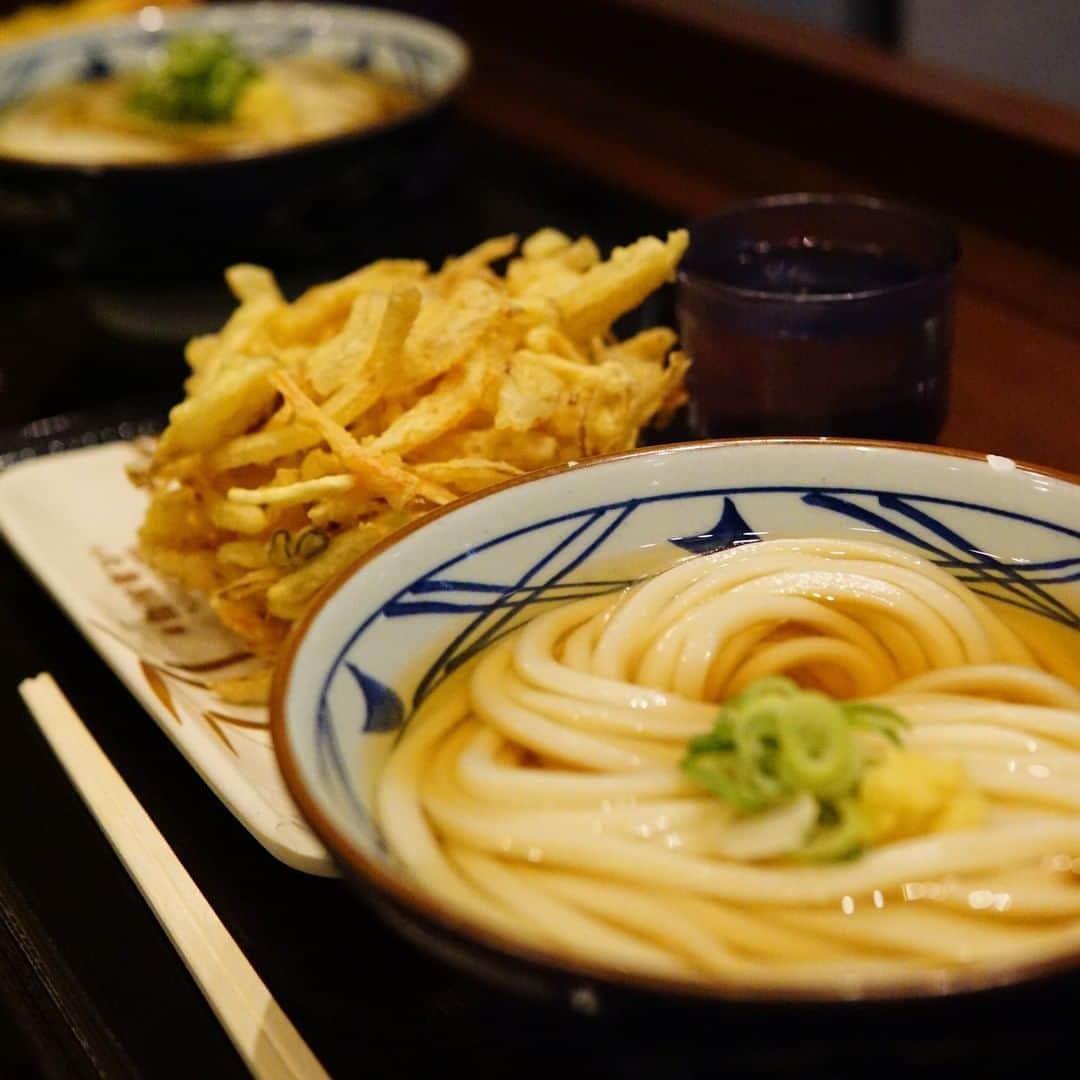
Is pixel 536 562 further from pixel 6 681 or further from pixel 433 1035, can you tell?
pixel 6 681

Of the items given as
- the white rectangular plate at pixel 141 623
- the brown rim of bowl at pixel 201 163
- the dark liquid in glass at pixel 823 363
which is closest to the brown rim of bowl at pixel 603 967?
the white rectangular plate at pixel 141 623

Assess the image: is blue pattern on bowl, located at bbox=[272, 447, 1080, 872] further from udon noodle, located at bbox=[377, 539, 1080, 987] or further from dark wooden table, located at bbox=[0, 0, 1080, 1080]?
dark wooden table, located at bbox=[0, 0, 1080, 1080]

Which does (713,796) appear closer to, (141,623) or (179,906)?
(179,906)

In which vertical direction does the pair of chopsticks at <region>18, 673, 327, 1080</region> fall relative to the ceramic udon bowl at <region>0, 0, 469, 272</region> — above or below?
below

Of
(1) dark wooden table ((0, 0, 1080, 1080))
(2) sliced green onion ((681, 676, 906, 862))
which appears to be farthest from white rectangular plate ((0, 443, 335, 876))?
(2) sliced green onion ((681, 676, 906, 862))

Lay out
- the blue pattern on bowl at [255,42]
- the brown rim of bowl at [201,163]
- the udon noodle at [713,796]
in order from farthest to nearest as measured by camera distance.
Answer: the blue pattern on bowl at [255,42] < the brown rim of bowl at [201,163] < the udon noodle at [713,796]

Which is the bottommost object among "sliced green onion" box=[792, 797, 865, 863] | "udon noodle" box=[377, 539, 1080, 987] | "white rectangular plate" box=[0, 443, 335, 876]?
"white rectangular plate" box=[0, 443, 335, 876]

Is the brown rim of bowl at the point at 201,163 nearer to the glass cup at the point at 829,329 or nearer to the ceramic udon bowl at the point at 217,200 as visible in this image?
the ceramic udon bowl at the point at 217,200


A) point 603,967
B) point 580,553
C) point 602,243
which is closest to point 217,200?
point 602,243
